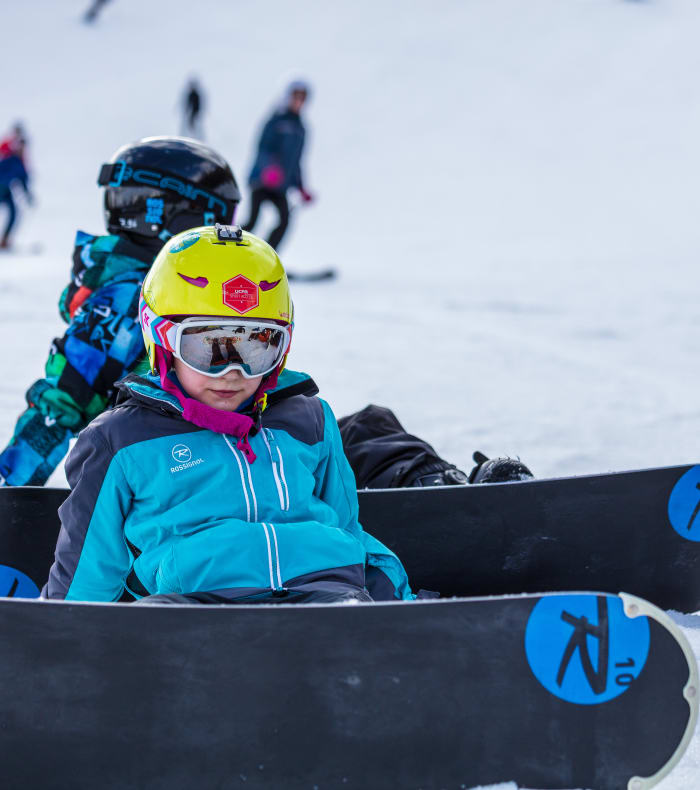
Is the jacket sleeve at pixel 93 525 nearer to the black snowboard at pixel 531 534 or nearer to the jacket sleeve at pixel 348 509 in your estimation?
the jacket sleeve at pixel 348 509

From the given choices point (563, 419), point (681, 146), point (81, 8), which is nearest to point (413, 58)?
point (681, 146)

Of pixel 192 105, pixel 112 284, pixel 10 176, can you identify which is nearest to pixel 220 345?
pixel 112 284

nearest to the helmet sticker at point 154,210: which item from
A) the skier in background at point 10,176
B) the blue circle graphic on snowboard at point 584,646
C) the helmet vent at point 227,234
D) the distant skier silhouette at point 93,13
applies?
the helmet vent at point 227,234

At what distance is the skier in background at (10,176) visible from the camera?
1305cm

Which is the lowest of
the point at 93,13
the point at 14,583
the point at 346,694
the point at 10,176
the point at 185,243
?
the point at 14,583

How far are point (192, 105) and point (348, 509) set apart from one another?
21094 millimetres

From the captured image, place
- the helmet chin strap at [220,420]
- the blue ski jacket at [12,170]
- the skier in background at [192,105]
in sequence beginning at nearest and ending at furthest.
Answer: the helmet chin strap at [220,420] → the blue ski jacket at [12,170] → the skier in background at [192,105]

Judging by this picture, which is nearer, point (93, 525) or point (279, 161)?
point (93, 525)

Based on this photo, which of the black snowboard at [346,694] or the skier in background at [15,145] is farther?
the skier in background at [15,145]

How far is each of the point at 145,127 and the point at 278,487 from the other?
76.8 ft

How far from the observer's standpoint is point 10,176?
13.1 meters

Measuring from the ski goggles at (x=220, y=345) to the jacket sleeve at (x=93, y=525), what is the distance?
275mm

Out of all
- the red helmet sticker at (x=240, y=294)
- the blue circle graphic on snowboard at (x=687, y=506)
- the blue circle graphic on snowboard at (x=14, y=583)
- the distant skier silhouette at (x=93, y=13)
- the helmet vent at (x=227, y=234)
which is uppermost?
the distant skier silhouette at (x=93, y=13)

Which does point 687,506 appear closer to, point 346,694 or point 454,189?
point 346,694
